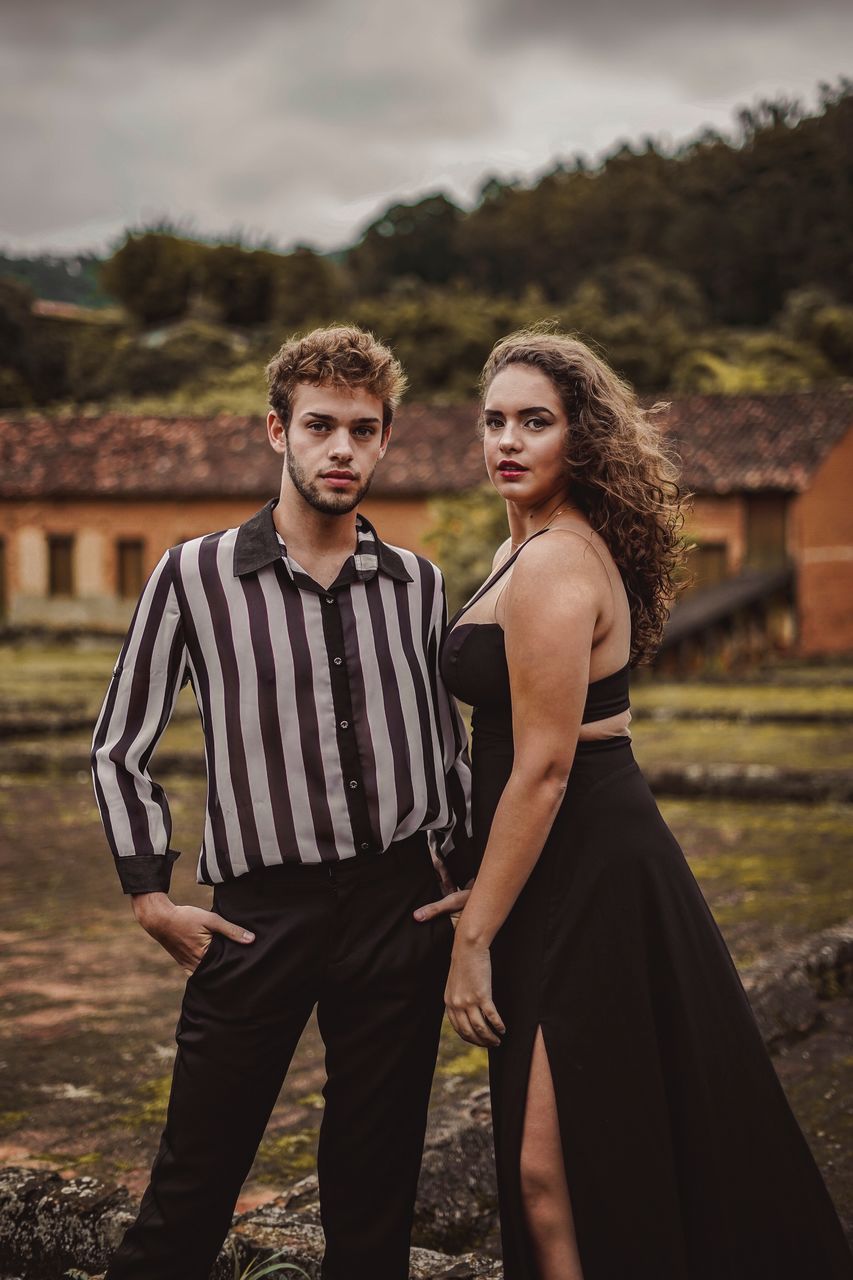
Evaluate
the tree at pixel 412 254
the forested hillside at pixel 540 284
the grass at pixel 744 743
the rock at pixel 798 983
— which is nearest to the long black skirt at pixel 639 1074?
the rock at pixel 798 983

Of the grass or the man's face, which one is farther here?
the grass

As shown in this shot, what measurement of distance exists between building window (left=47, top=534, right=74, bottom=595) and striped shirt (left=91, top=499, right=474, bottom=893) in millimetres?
30783

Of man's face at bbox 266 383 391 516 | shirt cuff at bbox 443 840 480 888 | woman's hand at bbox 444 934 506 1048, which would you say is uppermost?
man's face at bbox 266 383 391 516

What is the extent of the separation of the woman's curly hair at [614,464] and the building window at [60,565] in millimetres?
30897

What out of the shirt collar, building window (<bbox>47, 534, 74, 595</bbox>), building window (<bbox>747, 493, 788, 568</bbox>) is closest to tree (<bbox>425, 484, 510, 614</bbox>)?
building window (<bbox>747, 493, 788, 568</bbox>)

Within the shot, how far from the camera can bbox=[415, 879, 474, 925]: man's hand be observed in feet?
8.49

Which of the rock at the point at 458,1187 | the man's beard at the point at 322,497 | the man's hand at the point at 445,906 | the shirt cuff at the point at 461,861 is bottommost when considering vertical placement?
the rock at the point at 458,1187

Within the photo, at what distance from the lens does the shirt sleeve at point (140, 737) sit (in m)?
2.50

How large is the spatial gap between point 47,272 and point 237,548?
64508 millimetres

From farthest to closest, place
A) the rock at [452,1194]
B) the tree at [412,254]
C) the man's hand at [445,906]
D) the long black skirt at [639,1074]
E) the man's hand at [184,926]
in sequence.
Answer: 1. the tree at [412,254]
2. the rock at [452,1194]
3. the man's hand at [445,906]
4. the man's hand at [184,926]
5. the long black skirt at [639,1074]

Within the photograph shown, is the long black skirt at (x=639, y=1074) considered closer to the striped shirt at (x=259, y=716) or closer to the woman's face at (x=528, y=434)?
the striped shirt at (x=259, y=716)

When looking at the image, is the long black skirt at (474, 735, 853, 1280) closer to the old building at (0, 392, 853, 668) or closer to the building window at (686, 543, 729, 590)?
the old building at (0, 392, 853, 668)

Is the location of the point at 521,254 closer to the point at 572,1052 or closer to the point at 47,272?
the point at 47,272

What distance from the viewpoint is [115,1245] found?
112 inches
